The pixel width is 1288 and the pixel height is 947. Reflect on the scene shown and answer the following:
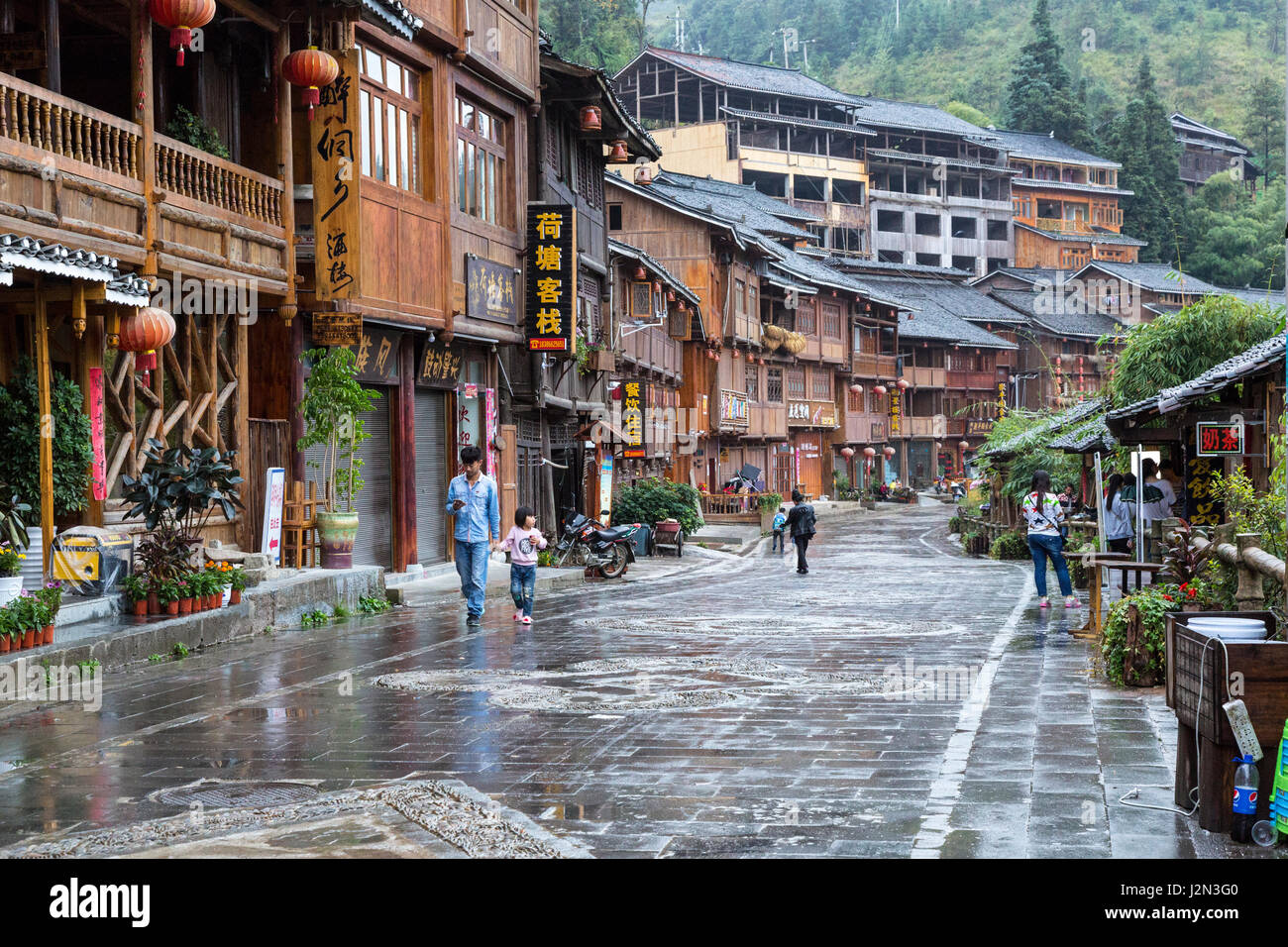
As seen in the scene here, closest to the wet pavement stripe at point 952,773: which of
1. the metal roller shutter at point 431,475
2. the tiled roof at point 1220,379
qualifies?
the tiled roof at point 1220,379

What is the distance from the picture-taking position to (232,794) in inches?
292

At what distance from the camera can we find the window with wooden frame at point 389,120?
1978cm

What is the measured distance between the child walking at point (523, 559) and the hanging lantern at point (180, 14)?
606cm

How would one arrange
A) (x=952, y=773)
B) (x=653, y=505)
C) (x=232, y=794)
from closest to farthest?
(x=232, y=794), (x=952, y=773), (x=653, y=505)

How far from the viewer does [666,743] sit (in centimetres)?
862

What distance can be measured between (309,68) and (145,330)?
14.3 feet

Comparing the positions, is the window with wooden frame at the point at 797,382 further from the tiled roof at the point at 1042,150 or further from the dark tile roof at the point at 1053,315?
the tiled roof at the point at 1042,150

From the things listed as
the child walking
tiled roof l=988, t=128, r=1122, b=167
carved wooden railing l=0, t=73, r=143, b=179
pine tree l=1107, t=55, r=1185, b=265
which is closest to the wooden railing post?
the child walking

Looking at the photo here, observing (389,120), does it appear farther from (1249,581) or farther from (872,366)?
(872,366)

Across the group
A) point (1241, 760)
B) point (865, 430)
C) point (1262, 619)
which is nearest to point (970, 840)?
point (1241, 760)

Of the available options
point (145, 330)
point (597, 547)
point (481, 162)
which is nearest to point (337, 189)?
point (145, 330)

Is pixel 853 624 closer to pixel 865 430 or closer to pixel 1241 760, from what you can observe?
→ pixel 1241 760

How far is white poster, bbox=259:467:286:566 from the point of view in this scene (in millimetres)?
17344

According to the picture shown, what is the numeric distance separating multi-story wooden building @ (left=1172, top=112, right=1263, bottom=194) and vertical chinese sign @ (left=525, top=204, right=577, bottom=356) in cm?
7607
